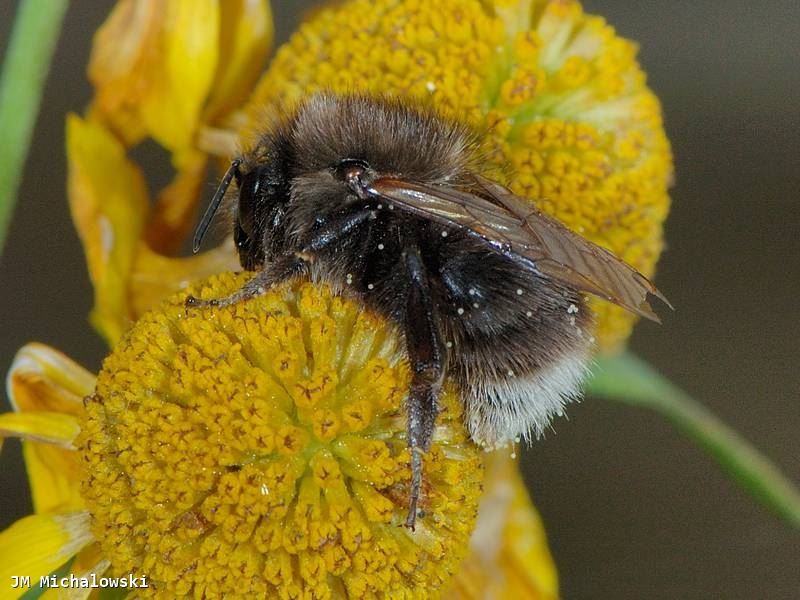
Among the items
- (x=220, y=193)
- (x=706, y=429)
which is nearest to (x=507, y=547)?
(x=706, y=429)

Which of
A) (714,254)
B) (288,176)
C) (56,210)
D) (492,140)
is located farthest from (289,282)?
(714,254)

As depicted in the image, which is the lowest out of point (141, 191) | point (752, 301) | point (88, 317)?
point (88, 317)

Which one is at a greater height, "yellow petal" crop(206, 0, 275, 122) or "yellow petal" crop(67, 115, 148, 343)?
"yellow petal" crop(206, 0, 275, 122)

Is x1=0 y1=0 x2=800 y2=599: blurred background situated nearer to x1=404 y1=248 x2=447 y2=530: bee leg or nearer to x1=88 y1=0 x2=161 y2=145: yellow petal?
x1=88 y1=0 x2=161 y2=145: yellow petal

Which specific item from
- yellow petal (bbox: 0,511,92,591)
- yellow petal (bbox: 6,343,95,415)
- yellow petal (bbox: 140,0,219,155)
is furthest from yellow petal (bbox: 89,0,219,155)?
yellow petal (bbox: 0,511,92,591)

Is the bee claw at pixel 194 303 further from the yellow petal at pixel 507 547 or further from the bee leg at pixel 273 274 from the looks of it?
the yellow petal at pixel 507 547

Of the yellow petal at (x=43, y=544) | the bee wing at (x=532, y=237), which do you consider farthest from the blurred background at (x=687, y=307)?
the bee wing at (x=532, y=237)

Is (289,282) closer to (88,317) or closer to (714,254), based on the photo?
(88,317)
